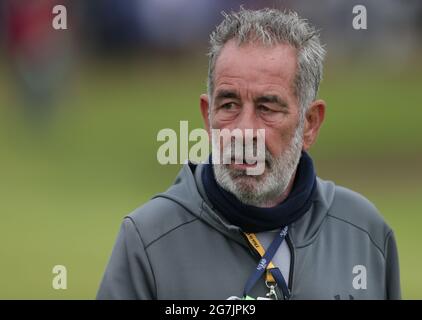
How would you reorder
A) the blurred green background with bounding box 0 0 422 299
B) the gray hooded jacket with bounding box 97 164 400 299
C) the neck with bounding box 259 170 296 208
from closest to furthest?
the gray hooded jacket with bounding box 97 164 400 299 < the neck with bounding box 259 170 296 208 < the blurred green background with bounding box 0 0 422 299

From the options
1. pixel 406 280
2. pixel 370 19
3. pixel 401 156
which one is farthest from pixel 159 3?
pixel 406 280

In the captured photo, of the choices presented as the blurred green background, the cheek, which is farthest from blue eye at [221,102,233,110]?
the blurred green background

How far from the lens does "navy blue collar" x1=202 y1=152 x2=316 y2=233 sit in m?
2.79

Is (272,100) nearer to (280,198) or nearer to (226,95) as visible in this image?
(226,95)

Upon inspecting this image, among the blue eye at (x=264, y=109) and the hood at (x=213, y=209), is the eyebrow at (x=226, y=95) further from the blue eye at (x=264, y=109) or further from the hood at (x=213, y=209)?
the hood at (x=213, y=209)

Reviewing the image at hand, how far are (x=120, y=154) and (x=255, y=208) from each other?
9.03 m

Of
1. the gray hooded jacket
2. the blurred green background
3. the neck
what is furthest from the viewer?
the blurred green background

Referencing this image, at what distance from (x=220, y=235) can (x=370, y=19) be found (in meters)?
11.1

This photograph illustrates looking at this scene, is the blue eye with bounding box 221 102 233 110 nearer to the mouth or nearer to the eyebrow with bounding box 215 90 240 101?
the eyebrow with bounding box 215 90 240 101

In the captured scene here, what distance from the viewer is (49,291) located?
6.64 meters

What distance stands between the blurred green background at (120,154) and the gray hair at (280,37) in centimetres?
372

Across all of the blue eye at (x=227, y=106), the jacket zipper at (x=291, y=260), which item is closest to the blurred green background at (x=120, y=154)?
the jacket zipper at (x=291, y=260)

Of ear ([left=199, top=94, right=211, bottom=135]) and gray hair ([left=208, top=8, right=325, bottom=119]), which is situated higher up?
gray hair ([left=208, top=8, right=325, bottom=119])

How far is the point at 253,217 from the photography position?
Answer: 2.79m
